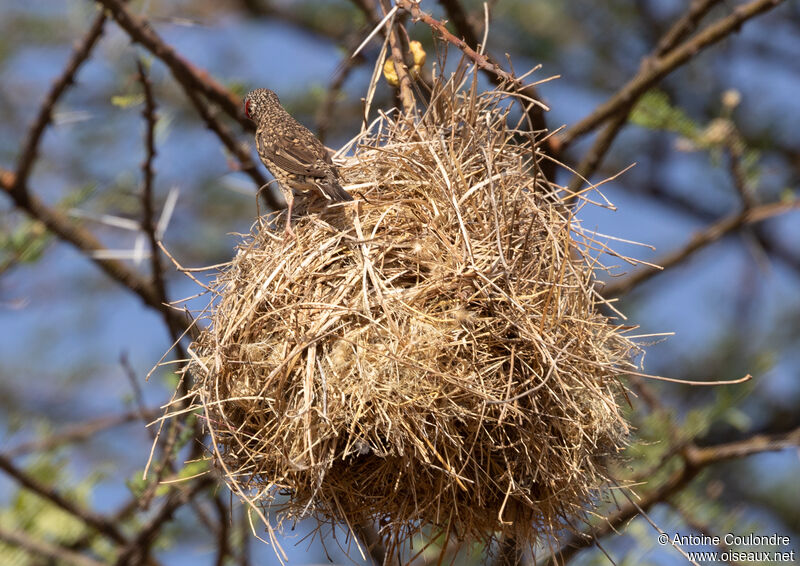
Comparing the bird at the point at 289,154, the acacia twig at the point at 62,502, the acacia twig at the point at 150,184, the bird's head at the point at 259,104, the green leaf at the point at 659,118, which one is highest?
the green leaf at the point at 659,118

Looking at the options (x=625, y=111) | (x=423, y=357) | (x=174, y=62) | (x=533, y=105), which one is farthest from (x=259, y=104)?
(x=423, y=357)

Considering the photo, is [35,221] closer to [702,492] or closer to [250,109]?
[250,109]

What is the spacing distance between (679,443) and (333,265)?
1.77 metres

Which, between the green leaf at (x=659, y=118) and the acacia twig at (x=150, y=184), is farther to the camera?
the green leaf at (x=659, y=118)

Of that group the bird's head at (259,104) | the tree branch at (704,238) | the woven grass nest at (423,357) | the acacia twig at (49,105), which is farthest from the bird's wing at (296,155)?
the tree branch at (704,238)

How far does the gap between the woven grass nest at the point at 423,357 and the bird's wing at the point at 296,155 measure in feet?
0.52

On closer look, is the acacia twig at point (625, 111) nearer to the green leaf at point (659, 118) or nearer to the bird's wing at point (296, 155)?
the green leaf at point (659, 118)

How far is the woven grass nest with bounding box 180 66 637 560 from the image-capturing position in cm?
245

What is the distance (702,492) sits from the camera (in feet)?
18.4

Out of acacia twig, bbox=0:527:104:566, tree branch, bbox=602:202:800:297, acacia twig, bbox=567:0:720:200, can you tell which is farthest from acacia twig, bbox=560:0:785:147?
acacia twig, bbox=0:527:104:566

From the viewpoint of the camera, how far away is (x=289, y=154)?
3.25m

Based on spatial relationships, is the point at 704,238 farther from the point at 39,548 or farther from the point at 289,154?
the point at 39,548

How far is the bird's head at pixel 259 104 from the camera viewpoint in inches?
151

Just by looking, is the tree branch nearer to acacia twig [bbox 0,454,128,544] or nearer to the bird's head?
the bird's head
